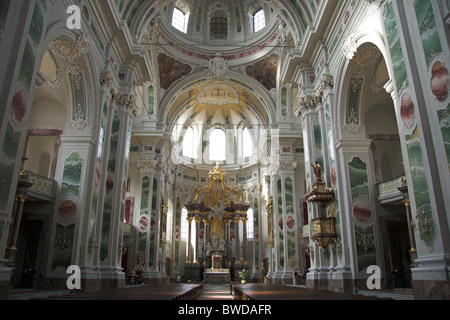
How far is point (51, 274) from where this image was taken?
8695 millimetres

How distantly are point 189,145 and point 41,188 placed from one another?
55.7 ft

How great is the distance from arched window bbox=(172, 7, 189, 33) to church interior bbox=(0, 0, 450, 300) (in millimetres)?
95

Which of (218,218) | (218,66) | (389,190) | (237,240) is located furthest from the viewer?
(218,218)

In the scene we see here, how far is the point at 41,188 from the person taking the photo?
30.5ft

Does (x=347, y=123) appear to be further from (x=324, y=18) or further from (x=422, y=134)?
(x=422, y=134)

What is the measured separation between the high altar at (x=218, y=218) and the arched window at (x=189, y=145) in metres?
2.73

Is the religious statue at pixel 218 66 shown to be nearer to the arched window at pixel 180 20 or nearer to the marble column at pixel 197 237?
the arched window at pixel 180 20

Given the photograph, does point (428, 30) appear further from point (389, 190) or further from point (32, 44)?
point (32, 44)

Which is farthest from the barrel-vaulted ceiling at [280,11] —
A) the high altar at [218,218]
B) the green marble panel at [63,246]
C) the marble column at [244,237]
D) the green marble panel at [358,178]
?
the marble column at [244,237]

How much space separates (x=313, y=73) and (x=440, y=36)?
7.02 meters

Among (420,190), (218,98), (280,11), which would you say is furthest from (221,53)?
(420,190)

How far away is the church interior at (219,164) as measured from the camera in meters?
5.67

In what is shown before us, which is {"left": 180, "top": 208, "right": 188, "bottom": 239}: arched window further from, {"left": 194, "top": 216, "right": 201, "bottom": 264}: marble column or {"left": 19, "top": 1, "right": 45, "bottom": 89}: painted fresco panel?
{"left": 19, "top": 1, "right": 45, "bottom": 89}: painted fresco panel
